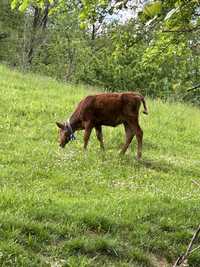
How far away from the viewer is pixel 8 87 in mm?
21234

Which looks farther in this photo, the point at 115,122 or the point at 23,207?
the point at 115,122

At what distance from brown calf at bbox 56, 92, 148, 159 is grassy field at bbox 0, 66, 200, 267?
17.8 inches

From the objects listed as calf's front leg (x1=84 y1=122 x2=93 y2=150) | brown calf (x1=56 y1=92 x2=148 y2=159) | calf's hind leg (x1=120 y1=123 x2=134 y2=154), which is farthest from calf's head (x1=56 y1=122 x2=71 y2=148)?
calf's hind leg (x1=120 y1=123 x2=134 y2=154)

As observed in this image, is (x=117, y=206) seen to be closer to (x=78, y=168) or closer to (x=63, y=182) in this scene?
(x=63, y=182)

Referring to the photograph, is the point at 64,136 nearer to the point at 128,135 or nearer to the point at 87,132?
the point at 87,132

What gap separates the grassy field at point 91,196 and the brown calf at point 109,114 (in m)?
0.45

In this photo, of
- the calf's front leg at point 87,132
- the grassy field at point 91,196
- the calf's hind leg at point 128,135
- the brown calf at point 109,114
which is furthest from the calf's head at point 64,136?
the calf's hind leg at point 128,135

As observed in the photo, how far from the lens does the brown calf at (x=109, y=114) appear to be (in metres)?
13.3

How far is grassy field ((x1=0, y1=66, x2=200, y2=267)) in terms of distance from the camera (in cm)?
639

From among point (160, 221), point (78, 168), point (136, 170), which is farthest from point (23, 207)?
point (136, 170)

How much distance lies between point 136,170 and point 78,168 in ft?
4.88

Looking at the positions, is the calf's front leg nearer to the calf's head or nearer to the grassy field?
the grassy field

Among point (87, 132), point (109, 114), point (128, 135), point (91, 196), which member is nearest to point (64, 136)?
point (87, 132)

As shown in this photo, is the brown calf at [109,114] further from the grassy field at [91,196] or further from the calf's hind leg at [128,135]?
the grassy field at [91,196]
